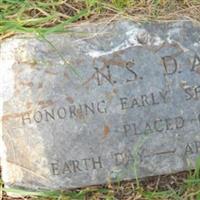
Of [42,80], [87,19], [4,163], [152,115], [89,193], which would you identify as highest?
[87,19]

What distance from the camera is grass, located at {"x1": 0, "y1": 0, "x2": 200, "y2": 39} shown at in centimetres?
199

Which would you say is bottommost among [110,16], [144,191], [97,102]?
[144,191]

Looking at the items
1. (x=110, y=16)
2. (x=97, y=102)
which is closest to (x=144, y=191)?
(x=97, y=102)

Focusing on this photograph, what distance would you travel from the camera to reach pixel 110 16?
200 cm

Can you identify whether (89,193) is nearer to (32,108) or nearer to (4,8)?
(32,108)

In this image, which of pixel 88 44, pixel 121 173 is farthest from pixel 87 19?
pixel 121 173

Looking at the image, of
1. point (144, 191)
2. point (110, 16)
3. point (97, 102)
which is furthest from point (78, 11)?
point (144, 191)

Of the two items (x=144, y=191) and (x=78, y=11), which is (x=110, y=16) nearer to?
(x=78, y=11)

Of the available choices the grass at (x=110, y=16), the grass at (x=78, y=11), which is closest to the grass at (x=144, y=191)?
the grass at (x=110, y=16)

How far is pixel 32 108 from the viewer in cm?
194

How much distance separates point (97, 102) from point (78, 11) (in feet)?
1.12

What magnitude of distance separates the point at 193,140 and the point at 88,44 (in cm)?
50

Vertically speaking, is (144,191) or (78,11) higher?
(78,11)

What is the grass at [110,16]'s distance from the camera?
1.99 meters
